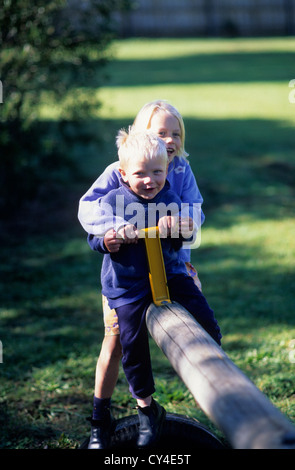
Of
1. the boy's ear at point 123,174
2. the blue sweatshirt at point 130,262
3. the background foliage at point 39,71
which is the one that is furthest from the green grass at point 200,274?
the boy's ear at point 123,174

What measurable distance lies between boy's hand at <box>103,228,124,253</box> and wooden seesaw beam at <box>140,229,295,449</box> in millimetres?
157

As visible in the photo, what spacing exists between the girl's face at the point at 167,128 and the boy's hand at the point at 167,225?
0.41 meters

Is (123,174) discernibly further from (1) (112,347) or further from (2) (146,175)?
(1) (112,347)

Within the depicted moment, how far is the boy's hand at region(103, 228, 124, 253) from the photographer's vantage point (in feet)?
7.97

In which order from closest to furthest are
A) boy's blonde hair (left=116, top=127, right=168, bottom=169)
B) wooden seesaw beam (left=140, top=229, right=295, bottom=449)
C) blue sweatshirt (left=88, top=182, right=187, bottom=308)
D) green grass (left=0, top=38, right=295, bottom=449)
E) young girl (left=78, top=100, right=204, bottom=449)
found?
wooden seesaw beam (left=140, top=229, right=295, bottom=449)
boy's blonde hair (left=116, top=127, right=168, bottom=169)
blue sweatshirt (left=88, top=182, right=187, bottom=308)
young girl (left=78, top=100, right=204, bottom=449)
green grass (left=0, top=38, right=295, bottom=449)

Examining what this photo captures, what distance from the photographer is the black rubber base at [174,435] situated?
2.74 meters

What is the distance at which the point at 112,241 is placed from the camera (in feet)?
7.98

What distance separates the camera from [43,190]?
7988 mm

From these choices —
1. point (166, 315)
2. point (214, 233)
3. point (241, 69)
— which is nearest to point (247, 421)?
point (166, 315)

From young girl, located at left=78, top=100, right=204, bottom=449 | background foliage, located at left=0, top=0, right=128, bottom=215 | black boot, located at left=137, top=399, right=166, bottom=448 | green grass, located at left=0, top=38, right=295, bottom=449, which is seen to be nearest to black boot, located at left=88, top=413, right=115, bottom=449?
young girl, located at left=78, top=100, right=204, bottom=449

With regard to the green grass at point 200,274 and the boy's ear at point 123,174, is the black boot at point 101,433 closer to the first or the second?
the green grass at point 200,274

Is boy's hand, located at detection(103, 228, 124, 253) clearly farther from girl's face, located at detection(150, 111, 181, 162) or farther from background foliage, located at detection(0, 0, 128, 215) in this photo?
background foliage, located at detection(0, 0, 128, 215)

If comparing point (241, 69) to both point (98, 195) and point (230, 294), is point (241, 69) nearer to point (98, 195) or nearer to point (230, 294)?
point (230, 294)

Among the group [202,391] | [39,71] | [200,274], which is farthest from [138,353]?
[39,71]
